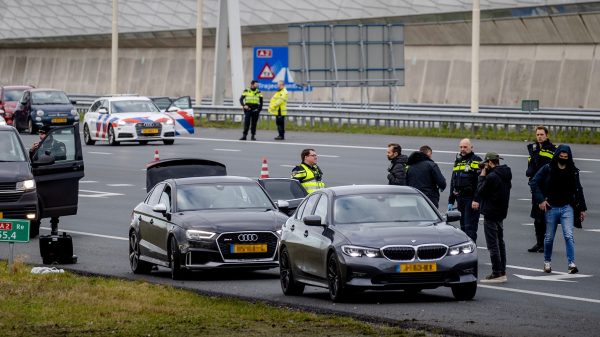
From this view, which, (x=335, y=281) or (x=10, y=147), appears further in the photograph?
(x=10, y=147)

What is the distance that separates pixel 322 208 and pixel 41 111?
125 feet

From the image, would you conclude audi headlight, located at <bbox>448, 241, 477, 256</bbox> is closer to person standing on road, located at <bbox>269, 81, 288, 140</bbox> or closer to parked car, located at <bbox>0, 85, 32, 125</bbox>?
person standing on road, located at <bbox>269, 81, 288, 140</bbox>

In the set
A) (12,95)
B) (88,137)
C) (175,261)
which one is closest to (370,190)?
(175,261)

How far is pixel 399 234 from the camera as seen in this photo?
51.5 ft

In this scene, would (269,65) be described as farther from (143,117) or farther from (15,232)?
(15,232)

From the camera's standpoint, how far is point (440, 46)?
209 ft

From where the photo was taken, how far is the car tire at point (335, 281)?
15641 mm

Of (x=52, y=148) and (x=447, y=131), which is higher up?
(x=52, y=148)

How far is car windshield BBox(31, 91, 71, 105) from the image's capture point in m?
54.2

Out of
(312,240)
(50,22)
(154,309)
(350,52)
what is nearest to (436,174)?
(312,240)

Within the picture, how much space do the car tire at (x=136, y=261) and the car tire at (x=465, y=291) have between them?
5.23m

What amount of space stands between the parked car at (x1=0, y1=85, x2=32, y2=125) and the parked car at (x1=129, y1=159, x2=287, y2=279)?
36194 mm

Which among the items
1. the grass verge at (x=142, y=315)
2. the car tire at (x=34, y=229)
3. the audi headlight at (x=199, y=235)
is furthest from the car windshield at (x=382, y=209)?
the car tire at (x=34, y=229)

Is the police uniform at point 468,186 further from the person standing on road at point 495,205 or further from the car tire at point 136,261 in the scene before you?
the car tire at point 136,261
